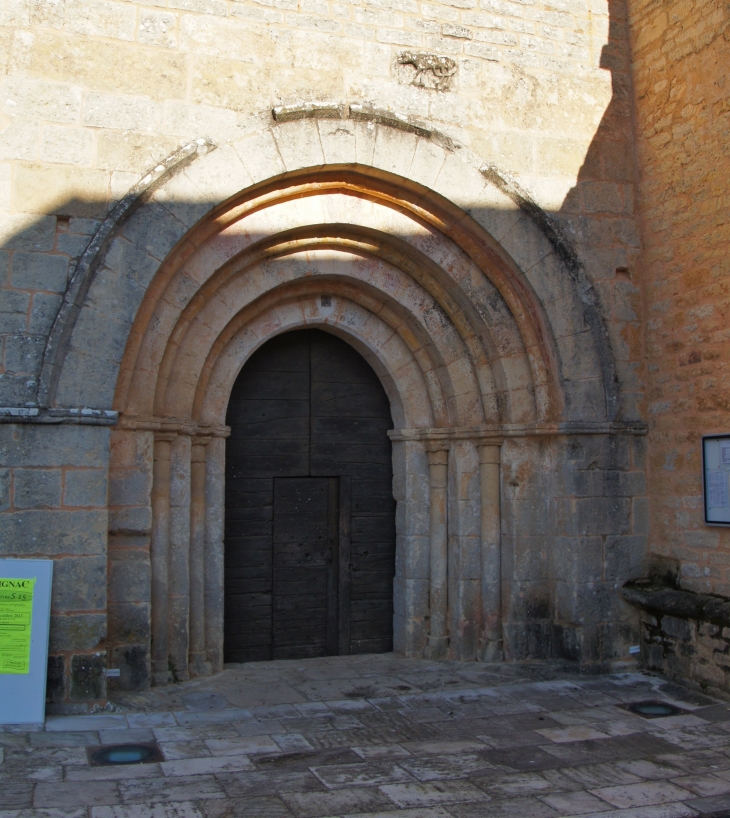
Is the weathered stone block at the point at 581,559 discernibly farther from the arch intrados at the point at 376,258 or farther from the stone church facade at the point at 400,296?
the arch intrados at the point at 376,258

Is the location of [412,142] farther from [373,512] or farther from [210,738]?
[210,738]

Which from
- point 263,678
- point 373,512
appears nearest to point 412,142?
point 373,512

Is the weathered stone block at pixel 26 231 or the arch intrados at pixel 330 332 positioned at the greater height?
the weathered stone block at pixel 26 231

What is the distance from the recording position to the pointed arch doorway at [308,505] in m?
6.06

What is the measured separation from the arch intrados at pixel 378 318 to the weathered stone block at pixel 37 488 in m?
1.21

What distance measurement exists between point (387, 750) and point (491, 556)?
2029 mm

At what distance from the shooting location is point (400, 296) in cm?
605

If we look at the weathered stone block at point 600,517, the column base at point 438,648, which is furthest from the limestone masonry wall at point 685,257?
the column base at point 438,648

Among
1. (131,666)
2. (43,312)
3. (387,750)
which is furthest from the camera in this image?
(131,666)

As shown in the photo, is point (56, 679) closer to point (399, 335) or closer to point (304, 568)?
point (304, 568)

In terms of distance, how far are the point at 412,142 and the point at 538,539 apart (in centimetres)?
276

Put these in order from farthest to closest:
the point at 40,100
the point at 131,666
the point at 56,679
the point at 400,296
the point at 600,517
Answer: the point at 400,296 → the point at 600,517 → the point at 131,666 → the point at 40,100 → the point at 56,679

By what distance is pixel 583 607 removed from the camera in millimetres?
5738

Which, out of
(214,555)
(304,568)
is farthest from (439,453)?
(214,555)
